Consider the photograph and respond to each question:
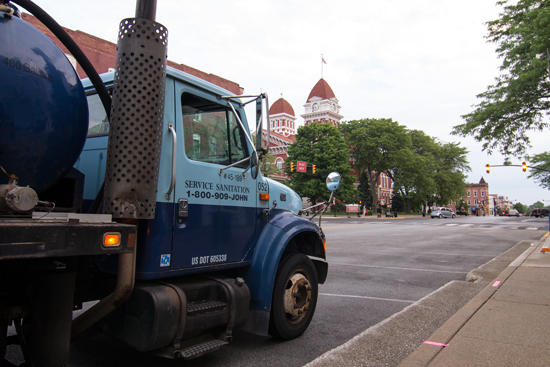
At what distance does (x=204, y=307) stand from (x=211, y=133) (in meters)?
1.45

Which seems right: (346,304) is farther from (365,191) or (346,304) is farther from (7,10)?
(365,191)

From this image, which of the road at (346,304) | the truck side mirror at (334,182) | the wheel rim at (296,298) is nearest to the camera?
the road at (346,304)

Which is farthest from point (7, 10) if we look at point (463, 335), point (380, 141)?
point (380, 141)

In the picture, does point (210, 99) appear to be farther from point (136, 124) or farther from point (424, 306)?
point (424, 306)

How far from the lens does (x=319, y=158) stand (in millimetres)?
52500

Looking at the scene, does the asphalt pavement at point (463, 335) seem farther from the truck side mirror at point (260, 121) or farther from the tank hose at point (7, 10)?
the tank hose at point (7, 10)

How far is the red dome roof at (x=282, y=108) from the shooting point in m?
99.1

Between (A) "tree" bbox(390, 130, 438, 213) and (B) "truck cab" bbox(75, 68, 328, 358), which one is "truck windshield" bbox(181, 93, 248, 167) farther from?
(A) "tree" bbox(390, 130, 438, 213)

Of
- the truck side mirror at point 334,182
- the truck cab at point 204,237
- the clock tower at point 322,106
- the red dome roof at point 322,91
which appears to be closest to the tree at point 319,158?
the clock tower at point 322,106

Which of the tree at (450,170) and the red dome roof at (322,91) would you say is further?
the red dome roof at (322,91)

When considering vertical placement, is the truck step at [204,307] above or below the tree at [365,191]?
below

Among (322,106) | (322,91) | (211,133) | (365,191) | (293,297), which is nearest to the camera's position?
(211,133)

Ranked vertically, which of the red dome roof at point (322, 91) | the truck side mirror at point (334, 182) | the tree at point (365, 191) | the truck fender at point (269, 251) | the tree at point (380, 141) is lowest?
the truck fender at point (269, 251)

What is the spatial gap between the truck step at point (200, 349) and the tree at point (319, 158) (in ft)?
156
